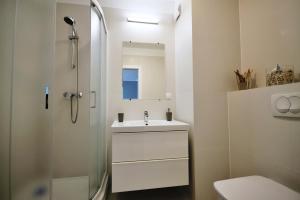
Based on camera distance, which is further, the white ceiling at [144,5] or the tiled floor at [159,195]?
the white ceiling at [144,5]

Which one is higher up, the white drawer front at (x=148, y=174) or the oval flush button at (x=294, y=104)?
the oval flush button at (x=294, y=104)

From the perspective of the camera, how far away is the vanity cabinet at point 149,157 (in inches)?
48.9

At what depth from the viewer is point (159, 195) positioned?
5.20 feet

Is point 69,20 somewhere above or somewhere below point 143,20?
below

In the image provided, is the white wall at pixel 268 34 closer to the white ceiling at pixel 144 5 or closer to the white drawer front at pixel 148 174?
the white ceiling at pixel 144 5

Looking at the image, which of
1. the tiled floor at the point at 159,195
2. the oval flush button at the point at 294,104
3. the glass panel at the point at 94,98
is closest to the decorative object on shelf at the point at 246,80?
the oval flush button at the point at 294,104

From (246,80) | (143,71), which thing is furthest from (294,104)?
(143,71)

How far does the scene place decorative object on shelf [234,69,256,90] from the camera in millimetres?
1389

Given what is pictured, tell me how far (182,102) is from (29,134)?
132 cm

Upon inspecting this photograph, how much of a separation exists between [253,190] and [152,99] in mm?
1217

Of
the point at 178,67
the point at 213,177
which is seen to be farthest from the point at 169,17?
the point at 213,177

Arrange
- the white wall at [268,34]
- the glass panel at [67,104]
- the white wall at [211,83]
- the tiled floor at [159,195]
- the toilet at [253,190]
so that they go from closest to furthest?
the toilet at [253,190] < the white wall at [268,34] < the white wall at [211,83] < the tiled floor at [159,195] < the glass panel at [67,104]

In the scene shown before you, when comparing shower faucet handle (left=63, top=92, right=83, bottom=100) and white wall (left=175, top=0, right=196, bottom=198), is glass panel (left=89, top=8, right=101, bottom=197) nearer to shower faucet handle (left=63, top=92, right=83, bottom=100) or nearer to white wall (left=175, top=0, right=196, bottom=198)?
shower faucet handle (left=63, top=92, right=83, bottom=100)

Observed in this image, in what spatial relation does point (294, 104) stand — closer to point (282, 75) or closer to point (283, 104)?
point (283, 104)
